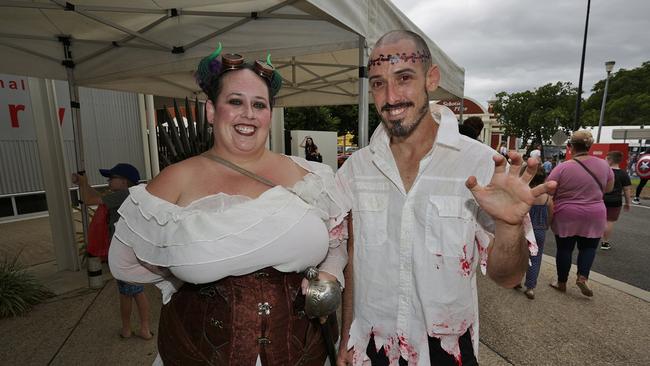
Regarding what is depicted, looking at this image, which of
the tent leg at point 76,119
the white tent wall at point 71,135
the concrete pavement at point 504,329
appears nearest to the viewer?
the concrete pavement at point 504,329

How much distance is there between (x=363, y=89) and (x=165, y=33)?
2.06 m

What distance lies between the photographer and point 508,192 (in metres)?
1.14

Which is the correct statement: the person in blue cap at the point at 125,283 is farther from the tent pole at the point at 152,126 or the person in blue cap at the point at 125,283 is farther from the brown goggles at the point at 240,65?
the tent pole at the point at 152,126

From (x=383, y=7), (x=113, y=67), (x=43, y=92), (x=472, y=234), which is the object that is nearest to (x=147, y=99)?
(x=43, y=92)

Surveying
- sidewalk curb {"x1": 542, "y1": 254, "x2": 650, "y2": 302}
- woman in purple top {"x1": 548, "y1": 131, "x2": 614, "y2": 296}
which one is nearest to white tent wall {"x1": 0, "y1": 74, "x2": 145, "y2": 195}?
woman in purple top {"x1": 548, "y1": 131, "x2": 614, "y2": 296}

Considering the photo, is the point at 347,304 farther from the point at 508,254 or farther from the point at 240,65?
the point at 240,65

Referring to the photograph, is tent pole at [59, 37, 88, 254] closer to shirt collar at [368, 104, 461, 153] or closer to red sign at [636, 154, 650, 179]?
shirt collar at [368, 104, 461, 153]

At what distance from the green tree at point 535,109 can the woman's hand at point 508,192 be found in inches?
1616

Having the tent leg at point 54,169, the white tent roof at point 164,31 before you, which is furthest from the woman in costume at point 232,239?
the tent leg at point 54,169

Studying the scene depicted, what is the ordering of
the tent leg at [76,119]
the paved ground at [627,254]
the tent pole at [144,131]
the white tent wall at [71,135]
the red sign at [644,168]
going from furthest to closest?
1. the red sign at [644,168]
2. the tent pole at [144,131]
3. the white tent wall at [71,135]
4. the paved ground at [627,254]
5. the tent leg at [76,119]

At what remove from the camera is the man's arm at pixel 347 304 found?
1.60 metres

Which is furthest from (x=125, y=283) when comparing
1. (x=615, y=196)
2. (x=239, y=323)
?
(x=615, y=196)

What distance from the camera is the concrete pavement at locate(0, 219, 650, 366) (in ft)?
9.35

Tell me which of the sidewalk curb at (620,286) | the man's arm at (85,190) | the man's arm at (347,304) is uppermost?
the man's arm at (85,190)
